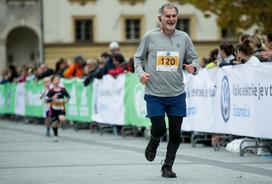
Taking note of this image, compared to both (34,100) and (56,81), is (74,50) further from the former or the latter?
(56,81)

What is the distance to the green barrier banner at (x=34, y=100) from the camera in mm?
31977

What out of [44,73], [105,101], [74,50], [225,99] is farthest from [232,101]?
[74,50]

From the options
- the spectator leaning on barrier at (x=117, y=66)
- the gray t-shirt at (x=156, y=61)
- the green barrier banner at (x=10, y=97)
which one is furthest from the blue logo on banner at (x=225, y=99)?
the green barrier banner at (x=10, y=97)

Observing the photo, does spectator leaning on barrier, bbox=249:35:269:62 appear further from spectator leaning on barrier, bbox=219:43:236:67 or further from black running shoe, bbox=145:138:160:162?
black running shoe, bbox=145:138:160:162

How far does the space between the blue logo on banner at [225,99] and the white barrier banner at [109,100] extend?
5814 mm

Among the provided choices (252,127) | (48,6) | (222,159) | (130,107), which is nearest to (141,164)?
(222,159)

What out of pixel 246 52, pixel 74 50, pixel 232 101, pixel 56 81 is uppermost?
pixel 74 50

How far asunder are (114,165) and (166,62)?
2.31 m

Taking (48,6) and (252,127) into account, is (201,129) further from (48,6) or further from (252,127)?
(48,6)

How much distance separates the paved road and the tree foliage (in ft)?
58.9

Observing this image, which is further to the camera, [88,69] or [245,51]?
[88,69]

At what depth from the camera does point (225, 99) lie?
58.2 ft

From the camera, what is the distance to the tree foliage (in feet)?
123

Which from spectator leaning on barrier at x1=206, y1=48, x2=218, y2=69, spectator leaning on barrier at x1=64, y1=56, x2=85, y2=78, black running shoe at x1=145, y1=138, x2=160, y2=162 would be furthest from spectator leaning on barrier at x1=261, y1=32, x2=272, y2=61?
spectator leaning on barrier at x1=64, y1=56, x2=85, y2=78
